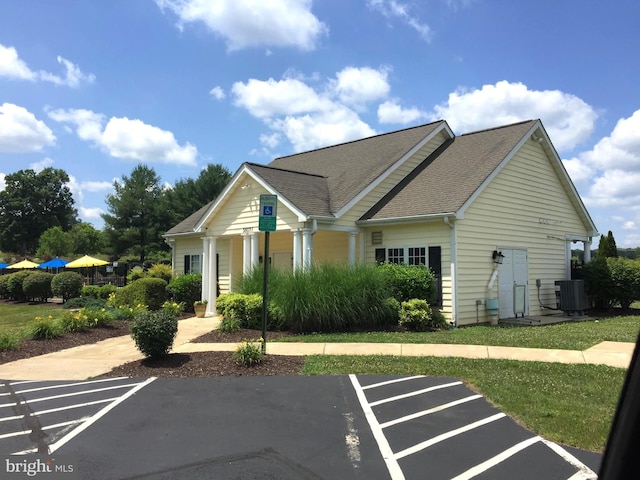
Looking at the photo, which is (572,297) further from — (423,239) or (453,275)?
(423,239)

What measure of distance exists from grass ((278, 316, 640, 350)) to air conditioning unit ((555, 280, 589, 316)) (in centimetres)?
323

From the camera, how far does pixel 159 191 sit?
190 ft

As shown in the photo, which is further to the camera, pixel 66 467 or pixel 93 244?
pixel 93 244

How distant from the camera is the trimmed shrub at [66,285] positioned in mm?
23344

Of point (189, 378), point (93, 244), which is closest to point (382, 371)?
point (189, 378)

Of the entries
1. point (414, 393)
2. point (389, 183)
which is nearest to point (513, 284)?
point (389, 183)

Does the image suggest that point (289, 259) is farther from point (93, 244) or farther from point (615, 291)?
point (93, 244)

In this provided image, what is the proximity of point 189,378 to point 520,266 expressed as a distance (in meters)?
12.4

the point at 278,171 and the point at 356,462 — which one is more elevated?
the point at 278,171

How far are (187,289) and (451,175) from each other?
1091 centimetres

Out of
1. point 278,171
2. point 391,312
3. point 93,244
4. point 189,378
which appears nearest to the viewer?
point 189,378

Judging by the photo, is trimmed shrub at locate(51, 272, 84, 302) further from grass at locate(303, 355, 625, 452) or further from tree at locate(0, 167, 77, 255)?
tree at locate(0, 167, 77, 255)

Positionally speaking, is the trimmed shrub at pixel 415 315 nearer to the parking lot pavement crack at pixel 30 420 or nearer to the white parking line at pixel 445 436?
the white parking line at pixel 445 436

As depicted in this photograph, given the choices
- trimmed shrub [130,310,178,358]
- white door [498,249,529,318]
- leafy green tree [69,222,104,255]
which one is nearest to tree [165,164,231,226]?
leafy green tree [69,222,104,255]
